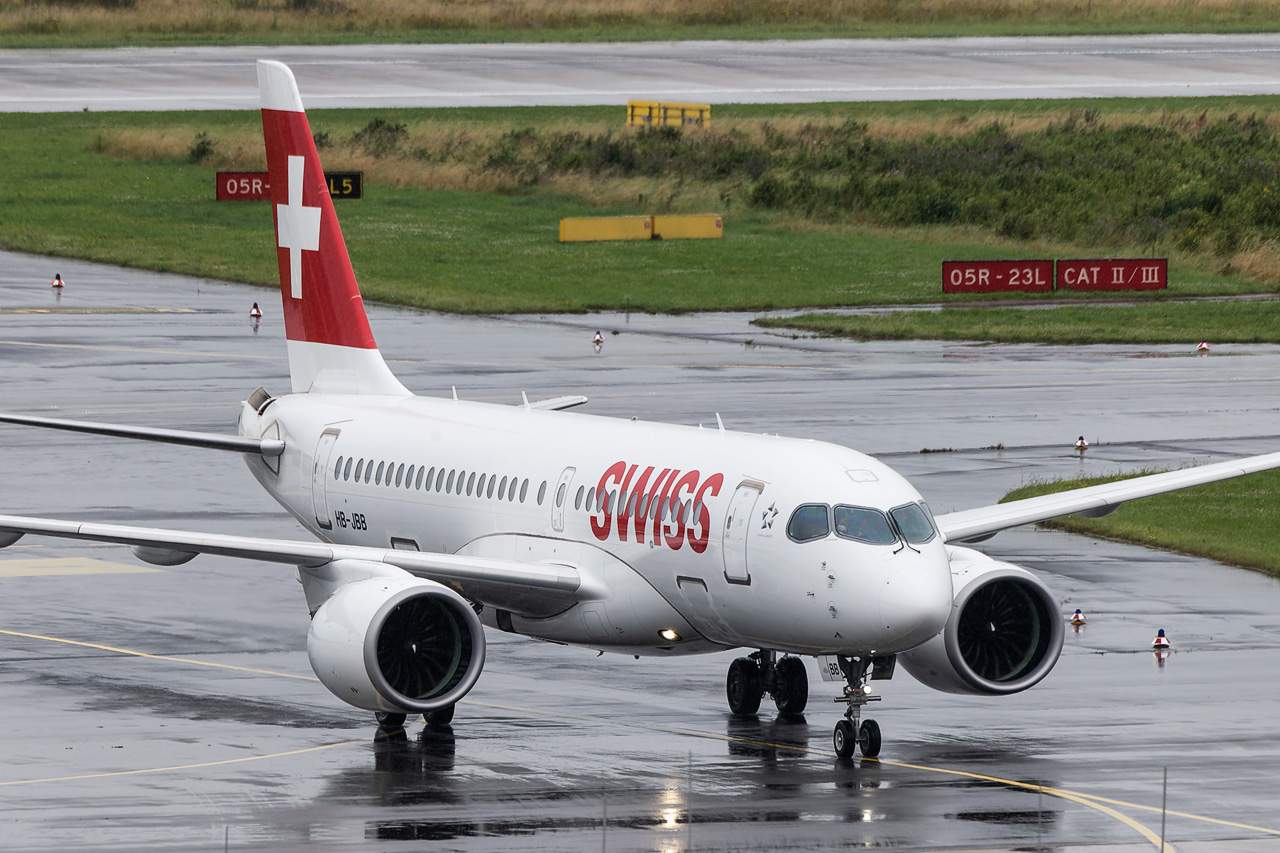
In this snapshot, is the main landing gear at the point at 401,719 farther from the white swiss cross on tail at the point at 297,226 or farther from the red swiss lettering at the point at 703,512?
the white swiss cross on tail at the point at 297,226

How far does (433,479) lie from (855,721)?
857 cm

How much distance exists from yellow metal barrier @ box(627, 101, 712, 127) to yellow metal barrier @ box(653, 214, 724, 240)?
69.2ft

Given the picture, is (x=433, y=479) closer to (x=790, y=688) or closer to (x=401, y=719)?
(x=401, y=719)

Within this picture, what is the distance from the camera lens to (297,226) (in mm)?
36250

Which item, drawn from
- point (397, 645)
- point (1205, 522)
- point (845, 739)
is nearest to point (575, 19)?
point (1205, 522)

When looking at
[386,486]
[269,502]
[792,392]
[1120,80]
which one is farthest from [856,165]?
[386,486]

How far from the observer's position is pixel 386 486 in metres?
31.7

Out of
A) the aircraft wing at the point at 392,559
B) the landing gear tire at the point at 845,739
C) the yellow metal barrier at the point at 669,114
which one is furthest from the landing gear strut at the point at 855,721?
the yellow metal barrier at the point at 669,114

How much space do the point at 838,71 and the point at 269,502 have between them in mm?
98992

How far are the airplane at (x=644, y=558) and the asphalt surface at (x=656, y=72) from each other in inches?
3639

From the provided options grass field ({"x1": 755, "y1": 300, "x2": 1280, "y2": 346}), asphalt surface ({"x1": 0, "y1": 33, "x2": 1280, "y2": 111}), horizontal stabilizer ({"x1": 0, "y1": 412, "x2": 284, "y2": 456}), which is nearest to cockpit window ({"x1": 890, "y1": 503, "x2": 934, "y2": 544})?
horizontal stabilizer ({"x1": 0, "y1": 412, "x2": 284, "y2": 456})

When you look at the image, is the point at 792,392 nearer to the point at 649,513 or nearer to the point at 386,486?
the point at 386,486

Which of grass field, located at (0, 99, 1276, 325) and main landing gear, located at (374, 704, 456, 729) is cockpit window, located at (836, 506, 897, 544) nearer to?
main landing gear, located at (374, 704, 456, 729)

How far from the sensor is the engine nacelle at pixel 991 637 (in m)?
26.0
